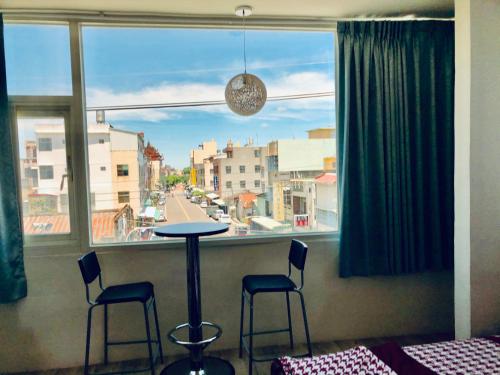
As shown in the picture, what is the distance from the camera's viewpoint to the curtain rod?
8.64ft

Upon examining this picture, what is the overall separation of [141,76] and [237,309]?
2.00 metres

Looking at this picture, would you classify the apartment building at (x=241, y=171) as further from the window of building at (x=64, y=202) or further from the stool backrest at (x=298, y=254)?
the window of building at (x=64, y=202)

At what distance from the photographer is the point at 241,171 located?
3.06m

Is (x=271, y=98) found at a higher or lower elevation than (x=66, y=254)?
higher

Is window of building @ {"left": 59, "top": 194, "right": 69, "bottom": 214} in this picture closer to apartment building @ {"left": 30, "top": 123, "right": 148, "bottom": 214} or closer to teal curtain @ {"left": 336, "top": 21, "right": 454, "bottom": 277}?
apartment building @ {"left": 30, "top": 123, "right": 148, "bottom": 214}

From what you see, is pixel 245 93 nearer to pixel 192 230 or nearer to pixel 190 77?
pixel 190 77

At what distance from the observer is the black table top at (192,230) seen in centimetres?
220

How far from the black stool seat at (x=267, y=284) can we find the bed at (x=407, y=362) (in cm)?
68

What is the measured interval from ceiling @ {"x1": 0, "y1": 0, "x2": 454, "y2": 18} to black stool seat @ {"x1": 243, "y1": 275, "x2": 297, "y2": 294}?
199 cm

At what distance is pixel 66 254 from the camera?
2730 millimetres

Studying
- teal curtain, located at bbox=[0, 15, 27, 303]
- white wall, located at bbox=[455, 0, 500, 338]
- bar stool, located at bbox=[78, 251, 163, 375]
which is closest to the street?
bar stool, located at bbox=[78, 251, 163, 375]

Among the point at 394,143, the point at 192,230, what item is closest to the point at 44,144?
the point at 192,230

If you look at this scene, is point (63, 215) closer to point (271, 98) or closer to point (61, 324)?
point (61, 324)

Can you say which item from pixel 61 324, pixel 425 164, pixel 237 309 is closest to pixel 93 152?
pixel 61 324
